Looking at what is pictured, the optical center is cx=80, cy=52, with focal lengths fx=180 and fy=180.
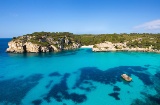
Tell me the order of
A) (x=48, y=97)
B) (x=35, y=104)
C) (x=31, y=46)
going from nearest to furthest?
(x=35, y=104) < (x=48, y=97) < (x=31, y=46)

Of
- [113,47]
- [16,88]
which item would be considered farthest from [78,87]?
[113,47]

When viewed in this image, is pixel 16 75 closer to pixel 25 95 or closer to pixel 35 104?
pixel 25 95

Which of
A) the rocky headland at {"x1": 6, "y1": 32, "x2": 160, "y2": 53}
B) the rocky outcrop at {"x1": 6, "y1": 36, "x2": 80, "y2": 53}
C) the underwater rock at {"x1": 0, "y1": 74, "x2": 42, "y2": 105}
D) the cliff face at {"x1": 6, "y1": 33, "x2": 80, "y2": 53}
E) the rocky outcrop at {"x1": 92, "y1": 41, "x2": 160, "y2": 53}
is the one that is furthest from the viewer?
the rocky outcrop at {"x1": 92, "y1": 41, "x2": 160, "y2": 53}

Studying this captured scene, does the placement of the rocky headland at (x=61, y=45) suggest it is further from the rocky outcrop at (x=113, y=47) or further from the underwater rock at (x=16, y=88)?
the underwater rock at (x=16, y=88)

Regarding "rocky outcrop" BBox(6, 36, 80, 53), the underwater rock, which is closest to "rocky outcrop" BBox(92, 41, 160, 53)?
"rocky outcrop" BBox(6, 36, 80, 53)

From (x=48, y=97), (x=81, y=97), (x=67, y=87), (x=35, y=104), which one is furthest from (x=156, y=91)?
(x=35, y=104)

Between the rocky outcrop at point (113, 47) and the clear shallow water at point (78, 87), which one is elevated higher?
the rocky outcrop at point (113, 47)

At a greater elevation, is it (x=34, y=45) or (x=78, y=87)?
(x=34, y=45)

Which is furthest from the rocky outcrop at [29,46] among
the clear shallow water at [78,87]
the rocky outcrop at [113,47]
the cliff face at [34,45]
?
the clear shallow water at [78,87]

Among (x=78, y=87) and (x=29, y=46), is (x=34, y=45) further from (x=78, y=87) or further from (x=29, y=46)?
(x=78, y=87)

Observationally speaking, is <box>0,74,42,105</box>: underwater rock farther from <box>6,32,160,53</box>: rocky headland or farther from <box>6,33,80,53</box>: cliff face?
<box>6,32,160,53</box>: rocky headland

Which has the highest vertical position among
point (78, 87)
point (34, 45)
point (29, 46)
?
point (34, 45)
